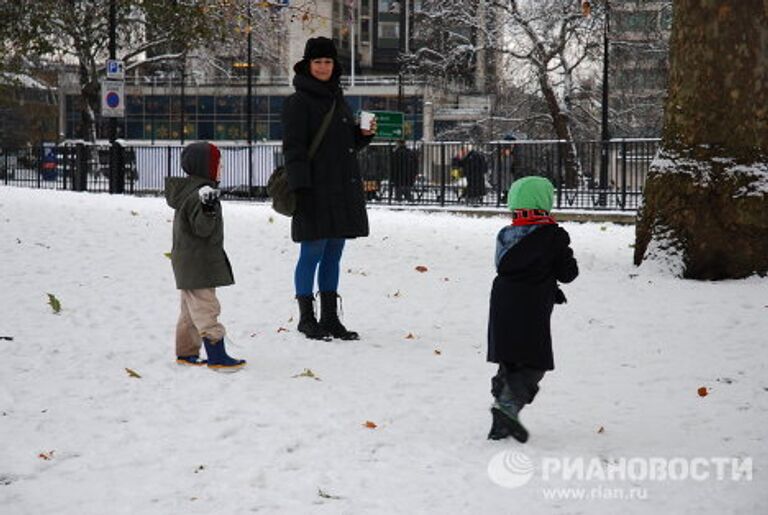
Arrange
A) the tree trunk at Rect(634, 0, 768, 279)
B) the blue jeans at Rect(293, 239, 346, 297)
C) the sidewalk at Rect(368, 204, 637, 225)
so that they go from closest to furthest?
1. the blue jeans at Rect(293, 239, 346, 297)
2. the tree trunk at Rect(634, 0, 768, 279)
3. the sidewalk at Rect(368, 204, 637, 225)

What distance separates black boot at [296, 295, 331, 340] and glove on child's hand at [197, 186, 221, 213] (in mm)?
1480

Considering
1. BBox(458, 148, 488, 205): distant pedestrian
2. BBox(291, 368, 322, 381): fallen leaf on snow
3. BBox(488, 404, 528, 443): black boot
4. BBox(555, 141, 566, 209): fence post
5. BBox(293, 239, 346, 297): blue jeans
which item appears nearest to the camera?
BBox(488, 404, 528, 443): black boot

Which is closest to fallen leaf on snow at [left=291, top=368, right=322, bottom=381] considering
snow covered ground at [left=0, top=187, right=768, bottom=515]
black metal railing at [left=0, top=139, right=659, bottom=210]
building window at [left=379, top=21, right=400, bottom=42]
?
snow covered ground at [left=0, top=187, right=768, bottom=515]

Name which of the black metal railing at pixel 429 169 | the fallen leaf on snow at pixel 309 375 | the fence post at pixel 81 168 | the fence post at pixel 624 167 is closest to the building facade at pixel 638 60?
the black metal railing at pixel 429 169

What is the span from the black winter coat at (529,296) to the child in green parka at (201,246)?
191 cm

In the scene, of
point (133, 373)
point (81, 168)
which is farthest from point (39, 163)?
point (133, 373)

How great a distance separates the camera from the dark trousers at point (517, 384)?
457 centimetres

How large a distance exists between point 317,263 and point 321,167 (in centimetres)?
69

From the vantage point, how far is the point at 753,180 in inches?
351

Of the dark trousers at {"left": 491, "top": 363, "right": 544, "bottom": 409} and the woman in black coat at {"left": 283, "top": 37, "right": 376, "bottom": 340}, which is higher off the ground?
the woman in black coat at {"left": 283, "top": 37, "right": 376, "bottom": 340}

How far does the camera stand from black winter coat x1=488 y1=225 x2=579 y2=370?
14.9 feet

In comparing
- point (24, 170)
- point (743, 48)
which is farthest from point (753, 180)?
point (24, 170)

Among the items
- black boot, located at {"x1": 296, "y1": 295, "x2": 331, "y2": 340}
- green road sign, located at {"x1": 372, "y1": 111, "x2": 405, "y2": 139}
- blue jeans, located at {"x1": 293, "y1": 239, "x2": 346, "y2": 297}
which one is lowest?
black boot, located at {"x1": 296, "y1": 295, "x2": 331, "y2": 340}

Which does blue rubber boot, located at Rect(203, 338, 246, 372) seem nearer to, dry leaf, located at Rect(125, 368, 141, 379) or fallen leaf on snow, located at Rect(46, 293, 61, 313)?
dry leaf, located at Rect(125, 368, 141, 379)
